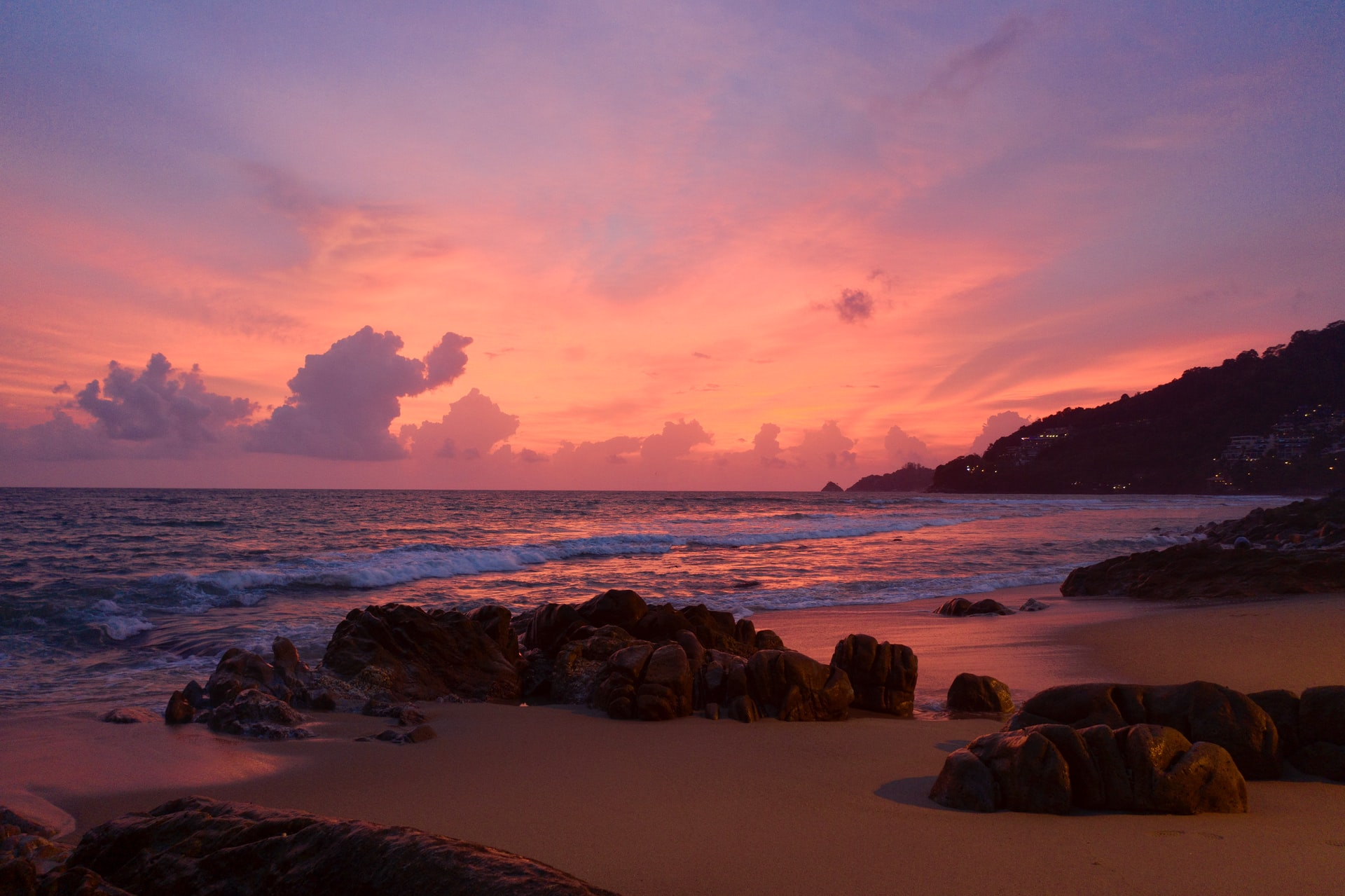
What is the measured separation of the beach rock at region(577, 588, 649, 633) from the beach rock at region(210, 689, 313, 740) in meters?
3.94

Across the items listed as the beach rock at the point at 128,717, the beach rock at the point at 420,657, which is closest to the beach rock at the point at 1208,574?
the beach rock at the point at 420,657

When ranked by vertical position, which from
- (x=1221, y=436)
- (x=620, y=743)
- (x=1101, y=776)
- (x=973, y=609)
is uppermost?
(x=1221, y=436)

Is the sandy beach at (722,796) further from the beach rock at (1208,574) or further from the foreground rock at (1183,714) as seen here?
the beach rock at (1208,574)

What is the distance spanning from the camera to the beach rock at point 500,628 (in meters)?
9.35

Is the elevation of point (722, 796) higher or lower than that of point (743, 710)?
higher

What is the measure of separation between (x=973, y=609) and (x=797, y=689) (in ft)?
26.2

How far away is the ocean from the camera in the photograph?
11.1m

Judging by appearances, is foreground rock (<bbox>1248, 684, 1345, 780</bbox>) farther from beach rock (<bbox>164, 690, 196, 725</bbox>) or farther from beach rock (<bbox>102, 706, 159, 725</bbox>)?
beach rock (<bbox>102, 706, 159, 725</bbox>)

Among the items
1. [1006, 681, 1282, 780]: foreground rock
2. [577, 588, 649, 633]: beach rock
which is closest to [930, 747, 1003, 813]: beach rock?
[1006, 681, 1282, 780]: foreground rock

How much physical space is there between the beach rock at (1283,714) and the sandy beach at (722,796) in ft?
1.12

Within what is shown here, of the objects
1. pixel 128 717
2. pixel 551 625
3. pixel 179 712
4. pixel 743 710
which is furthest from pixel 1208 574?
pixel 128 717

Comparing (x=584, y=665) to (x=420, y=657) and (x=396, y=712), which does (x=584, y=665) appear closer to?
(x=420, y=657)

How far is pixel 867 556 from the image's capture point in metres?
25.8

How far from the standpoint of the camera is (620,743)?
20.1 ft
